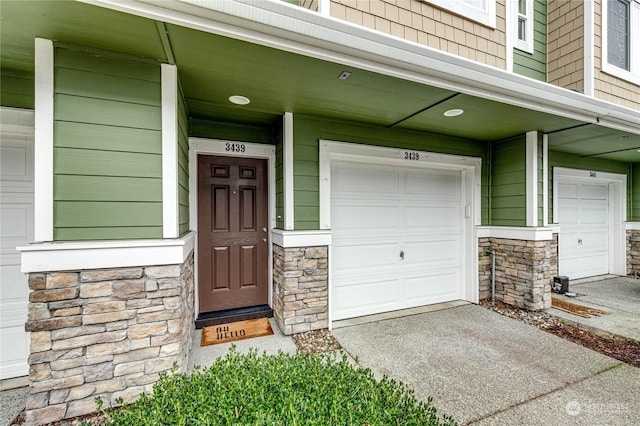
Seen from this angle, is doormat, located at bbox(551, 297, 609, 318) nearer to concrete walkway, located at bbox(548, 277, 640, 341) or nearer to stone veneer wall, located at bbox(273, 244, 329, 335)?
concrete walkway, located at bbox(548, 277, 640, 341)

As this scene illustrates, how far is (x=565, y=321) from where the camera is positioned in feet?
11.1

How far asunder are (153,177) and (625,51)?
6.19m

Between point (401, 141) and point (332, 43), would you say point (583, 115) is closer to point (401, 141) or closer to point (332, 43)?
point (401, 141)

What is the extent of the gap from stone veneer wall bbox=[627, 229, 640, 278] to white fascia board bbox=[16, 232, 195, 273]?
830 cm

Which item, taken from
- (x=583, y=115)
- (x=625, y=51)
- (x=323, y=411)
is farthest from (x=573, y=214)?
(x=323, y=411)

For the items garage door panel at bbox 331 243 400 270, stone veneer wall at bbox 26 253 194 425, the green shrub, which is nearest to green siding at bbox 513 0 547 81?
garage door panel at bbox 331 243 400 270

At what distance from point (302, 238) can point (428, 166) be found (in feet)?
7.21

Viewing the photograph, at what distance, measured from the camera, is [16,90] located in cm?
225

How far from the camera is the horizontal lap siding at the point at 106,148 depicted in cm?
187

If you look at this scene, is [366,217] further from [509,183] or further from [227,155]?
[509,183]

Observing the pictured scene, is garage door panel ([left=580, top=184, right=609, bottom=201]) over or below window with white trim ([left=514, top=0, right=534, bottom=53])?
below

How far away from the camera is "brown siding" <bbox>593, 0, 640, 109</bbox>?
3466 millimetres

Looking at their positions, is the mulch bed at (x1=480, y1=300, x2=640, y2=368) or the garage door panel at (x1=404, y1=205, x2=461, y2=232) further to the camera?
the garage door panel at (x1=404, y1=205, x2=461, y2=232)

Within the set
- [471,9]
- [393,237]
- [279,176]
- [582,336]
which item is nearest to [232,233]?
[279,176]
